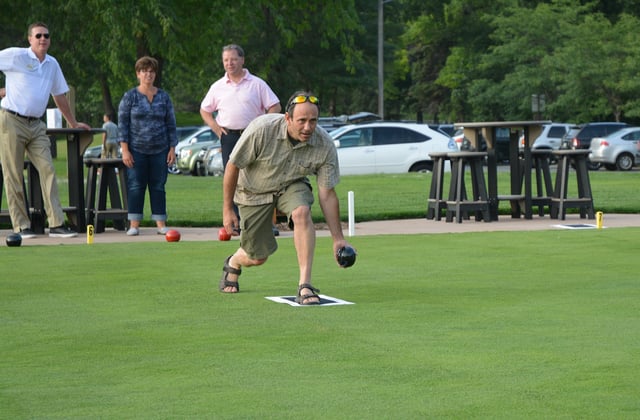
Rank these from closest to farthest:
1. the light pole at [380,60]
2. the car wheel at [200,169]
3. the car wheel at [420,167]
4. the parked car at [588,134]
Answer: the car wheel at [420,167]
the car wheel at [200,169]
the parked car at [588,134]
the light pole at [380,60]

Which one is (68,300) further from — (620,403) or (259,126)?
(620,403)

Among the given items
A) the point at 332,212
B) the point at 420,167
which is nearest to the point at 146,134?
the point at 332,212

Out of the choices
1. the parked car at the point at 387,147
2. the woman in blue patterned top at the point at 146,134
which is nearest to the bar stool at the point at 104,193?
the woman in blue patterned top at the point at 146,134

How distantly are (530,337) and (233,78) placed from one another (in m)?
7.83

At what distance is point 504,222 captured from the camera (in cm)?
1798

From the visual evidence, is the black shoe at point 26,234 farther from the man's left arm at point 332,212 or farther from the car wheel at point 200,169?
the car wheel at point 200,169

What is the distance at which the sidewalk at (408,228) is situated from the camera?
15422mm

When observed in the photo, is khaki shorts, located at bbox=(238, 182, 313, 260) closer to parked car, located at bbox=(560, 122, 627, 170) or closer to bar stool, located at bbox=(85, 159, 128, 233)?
bar stool, located at bbox=(85, 159, 128, 233)

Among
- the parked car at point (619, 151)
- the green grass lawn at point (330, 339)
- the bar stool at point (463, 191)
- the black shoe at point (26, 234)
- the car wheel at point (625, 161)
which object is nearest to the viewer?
the green grass lawn at point (330, 339)

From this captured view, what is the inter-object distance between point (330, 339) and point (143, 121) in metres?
8.03

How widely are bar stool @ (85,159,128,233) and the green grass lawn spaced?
3.79 m

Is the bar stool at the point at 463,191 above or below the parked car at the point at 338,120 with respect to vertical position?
below

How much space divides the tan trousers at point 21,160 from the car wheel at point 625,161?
31.9 metres

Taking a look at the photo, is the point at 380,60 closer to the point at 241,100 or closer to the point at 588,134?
the point at 588,134
